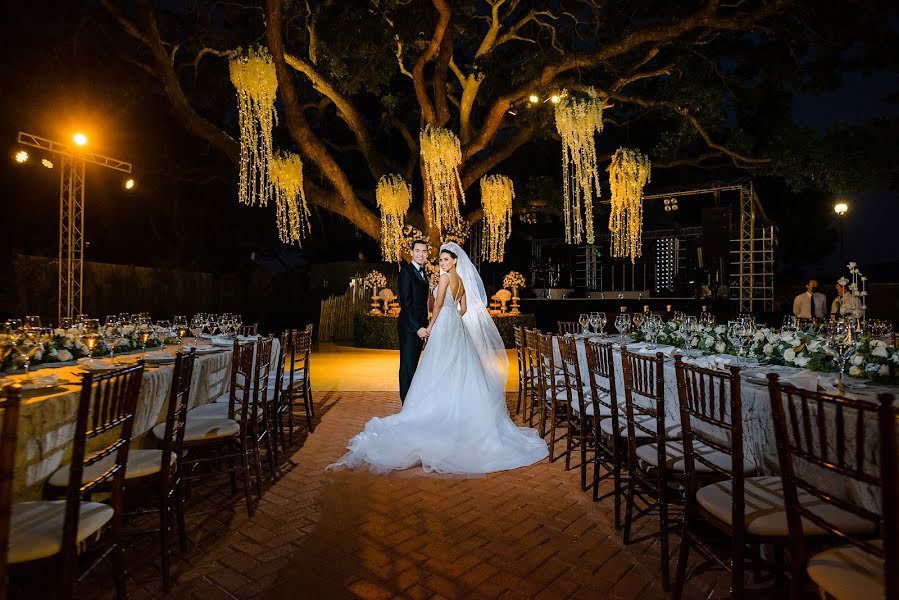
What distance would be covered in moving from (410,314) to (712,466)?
3.80 m

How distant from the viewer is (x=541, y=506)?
3236 millimetres

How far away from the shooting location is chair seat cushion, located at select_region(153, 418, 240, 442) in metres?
3.14

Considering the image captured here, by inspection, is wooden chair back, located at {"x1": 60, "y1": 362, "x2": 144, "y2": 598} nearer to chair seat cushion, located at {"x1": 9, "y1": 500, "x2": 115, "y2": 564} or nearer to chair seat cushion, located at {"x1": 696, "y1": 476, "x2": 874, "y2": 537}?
chair seat cushion, located at {"x1": 9, "y1": 500, "x2": 115, "y2": 564}

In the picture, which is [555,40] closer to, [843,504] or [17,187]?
[843,504]

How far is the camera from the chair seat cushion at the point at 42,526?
5.49 ft

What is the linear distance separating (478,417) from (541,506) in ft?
4.08

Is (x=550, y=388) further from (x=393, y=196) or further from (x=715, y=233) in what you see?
(x=715, y=233)

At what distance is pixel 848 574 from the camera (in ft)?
4.87

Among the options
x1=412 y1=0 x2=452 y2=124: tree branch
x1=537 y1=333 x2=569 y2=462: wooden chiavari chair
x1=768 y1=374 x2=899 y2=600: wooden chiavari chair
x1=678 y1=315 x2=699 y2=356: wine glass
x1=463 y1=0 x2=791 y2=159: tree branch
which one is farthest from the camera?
x1=412 y1=0 x2=452 y2=124: tree branch

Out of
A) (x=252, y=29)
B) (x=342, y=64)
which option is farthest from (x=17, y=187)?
(x=342, y=64)

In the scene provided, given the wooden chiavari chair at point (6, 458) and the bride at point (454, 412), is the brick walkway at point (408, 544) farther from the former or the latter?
the wooden chiavari chair at point (6, 458)

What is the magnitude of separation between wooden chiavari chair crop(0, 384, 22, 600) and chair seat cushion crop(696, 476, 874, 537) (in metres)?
2.36

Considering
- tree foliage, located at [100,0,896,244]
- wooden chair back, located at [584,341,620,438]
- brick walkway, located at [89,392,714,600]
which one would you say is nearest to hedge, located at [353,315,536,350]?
tree foliage, located at [100,0,896,244]

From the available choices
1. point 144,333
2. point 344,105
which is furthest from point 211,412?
point 344,105
